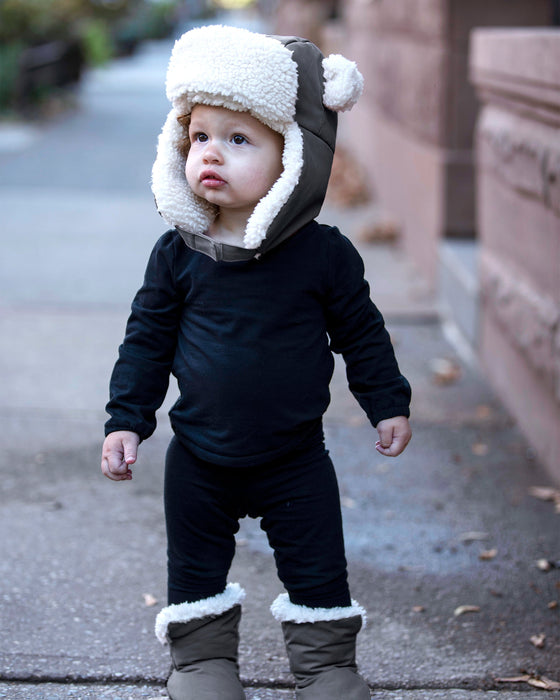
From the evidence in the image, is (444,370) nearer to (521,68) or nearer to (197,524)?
(521,68)

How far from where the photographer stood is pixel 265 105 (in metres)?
2.33

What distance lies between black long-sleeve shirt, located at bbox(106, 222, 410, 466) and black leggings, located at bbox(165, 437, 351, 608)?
0.07 meters

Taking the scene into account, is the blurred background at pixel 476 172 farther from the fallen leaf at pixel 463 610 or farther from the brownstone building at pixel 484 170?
the fallen leaf at pixel 463 610

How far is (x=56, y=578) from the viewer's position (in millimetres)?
3281

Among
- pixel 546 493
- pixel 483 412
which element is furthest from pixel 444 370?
pixel 546 493

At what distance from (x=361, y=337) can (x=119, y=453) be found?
622 millimetres

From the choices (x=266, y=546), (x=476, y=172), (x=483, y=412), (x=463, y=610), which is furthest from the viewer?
(x=476, y=172)

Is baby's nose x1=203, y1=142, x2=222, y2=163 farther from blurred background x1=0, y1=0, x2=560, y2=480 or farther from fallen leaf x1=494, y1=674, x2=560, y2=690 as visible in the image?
blurred background x1=0, y1=0, x2=560, y2=480

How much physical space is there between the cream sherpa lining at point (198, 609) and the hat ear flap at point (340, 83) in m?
1.19

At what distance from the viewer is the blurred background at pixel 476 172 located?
4172 millimetres

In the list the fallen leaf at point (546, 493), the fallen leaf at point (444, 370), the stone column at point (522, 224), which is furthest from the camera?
the fallen leaf at point (444, 370)

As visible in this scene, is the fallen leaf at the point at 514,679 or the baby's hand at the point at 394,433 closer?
the baby's hand at the point at 394,433

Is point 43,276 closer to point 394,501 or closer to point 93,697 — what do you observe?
point 394,501

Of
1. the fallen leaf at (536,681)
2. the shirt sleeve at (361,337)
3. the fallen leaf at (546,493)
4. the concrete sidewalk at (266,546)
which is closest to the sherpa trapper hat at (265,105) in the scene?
the shirt sleeve at (361,337)
